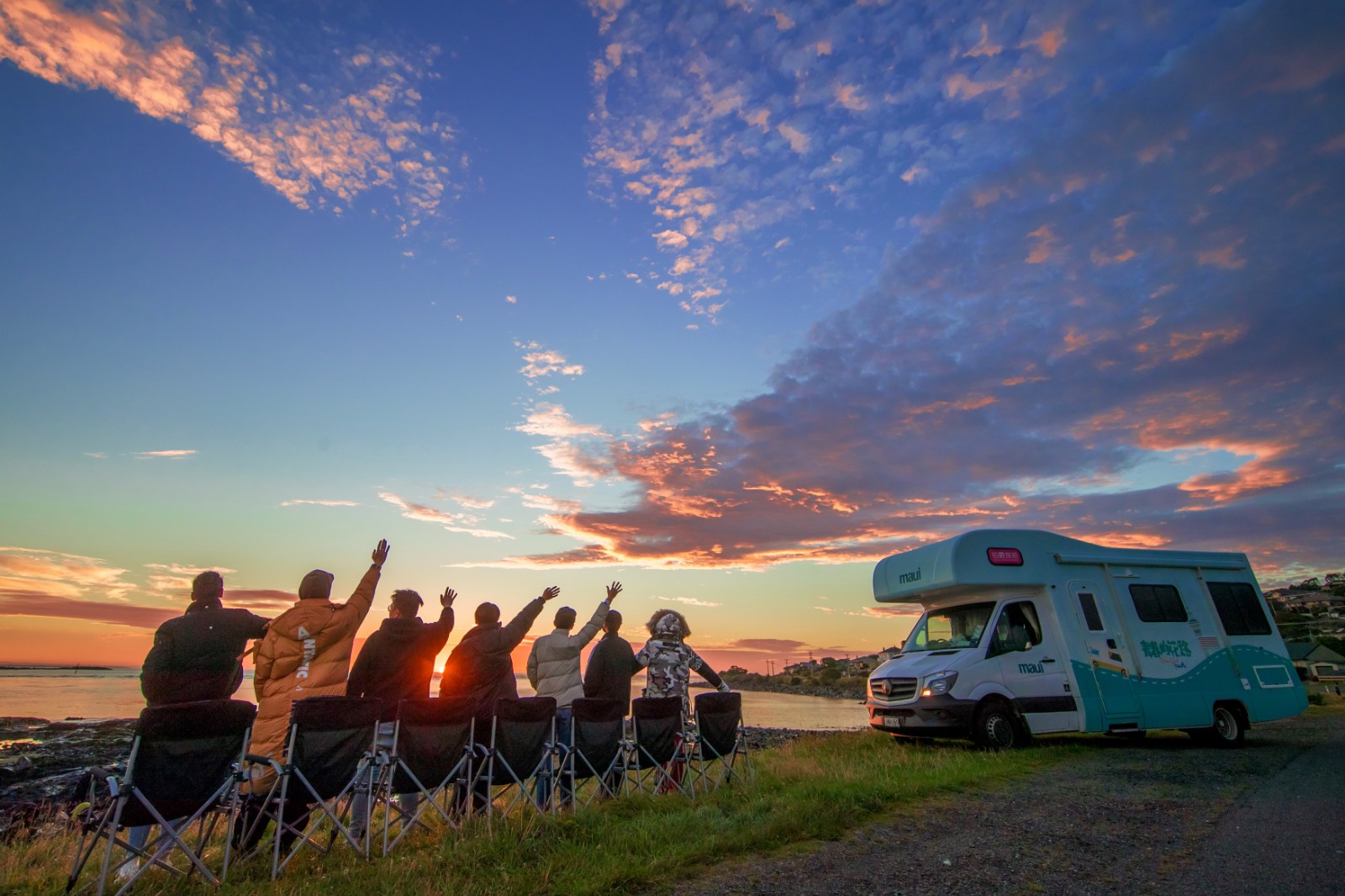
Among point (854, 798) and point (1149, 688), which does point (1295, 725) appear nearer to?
point (1149, 688)

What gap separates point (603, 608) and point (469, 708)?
5.79ft

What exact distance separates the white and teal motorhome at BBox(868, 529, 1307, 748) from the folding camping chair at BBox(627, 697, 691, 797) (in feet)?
13.6

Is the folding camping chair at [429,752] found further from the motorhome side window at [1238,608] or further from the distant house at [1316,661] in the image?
the distant house at [1316,661]

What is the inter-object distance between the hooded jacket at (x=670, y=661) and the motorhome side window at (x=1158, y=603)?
7148 millimetres

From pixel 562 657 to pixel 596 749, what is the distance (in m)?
0.99

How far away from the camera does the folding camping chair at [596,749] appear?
5.86 meters

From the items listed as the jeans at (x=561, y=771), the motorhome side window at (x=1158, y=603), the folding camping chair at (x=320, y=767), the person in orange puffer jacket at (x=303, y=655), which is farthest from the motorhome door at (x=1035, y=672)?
the person in orange puffer jacket at (x=303, y=655)

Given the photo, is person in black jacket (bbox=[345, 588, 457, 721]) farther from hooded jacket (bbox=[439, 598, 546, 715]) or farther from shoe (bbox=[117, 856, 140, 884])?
shoe (bbox=[117, 856, 140, 884])

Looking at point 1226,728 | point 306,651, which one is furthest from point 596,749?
point 1226,728

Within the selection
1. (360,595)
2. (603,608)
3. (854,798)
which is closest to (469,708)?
(360,595)

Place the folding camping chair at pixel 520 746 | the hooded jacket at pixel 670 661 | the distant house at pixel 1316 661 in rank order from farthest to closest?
the distant house at pixel 1316 661 < the hooded jacket at pixel 670 661 < the folding camping chair at pixel 520 746

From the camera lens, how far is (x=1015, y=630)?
977 cm

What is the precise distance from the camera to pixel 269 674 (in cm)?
487

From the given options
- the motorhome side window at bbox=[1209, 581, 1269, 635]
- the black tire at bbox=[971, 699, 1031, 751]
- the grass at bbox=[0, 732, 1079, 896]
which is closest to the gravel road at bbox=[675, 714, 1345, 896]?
the grass at bbox=[0, 732, 1079, 896]
